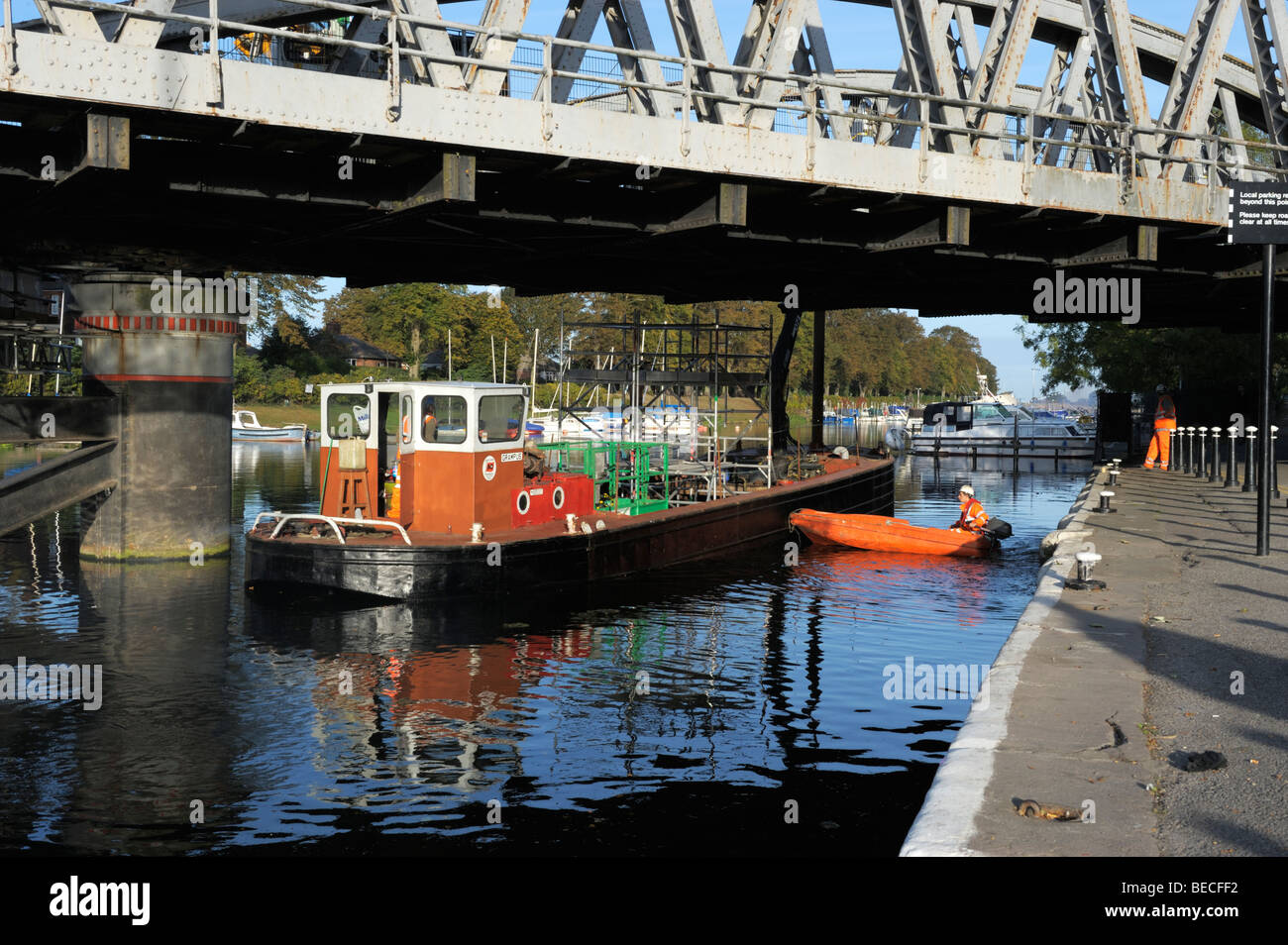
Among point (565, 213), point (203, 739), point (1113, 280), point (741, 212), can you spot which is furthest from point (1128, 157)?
point (203, 739)

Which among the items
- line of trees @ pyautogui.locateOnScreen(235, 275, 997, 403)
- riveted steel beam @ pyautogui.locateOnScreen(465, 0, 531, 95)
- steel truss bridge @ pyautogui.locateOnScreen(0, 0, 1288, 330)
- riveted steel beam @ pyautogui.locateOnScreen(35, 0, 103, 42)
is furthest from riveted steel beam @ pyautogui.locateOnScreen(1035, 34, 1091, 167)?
line of trees @ pyautogui.locateOnScreen(235, 275, 997, 403)

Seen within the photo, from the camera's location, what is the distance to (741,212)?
674 inches

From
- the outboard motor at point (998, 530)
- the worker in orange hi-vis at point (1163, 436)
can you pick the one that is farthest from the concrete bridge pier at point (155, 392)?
the worker in orange hi-vis at point (1163, 436)

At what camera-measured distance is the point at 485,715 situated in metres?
13.4

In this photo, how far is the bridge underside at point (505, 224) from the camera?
14.9 meters

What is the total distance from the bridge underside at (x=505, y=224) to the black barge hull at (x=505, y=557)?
4.96m

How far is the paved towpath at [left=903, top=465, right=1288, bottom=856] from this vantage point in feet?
20.8

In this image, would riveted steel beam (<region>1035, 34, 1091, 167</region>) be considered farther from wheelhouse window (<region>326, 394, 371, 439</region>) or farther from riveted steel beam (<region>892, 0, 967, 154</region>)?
wheelhouse window (<region>326, 394, 371, 439</region>)

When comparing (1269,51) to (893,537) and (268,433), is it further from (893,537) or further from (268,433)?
(268,433)

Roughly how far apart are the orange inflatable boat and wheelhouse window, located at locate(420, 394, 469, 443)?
1046 cm

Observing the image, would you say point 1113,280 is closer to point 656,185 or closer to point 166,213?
point 656,185

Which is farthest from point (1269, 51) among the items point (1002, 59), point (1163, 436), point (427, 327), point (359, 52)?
point (427, 327)

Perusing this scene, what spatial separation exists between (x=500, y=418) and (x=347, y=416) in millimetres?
2690
